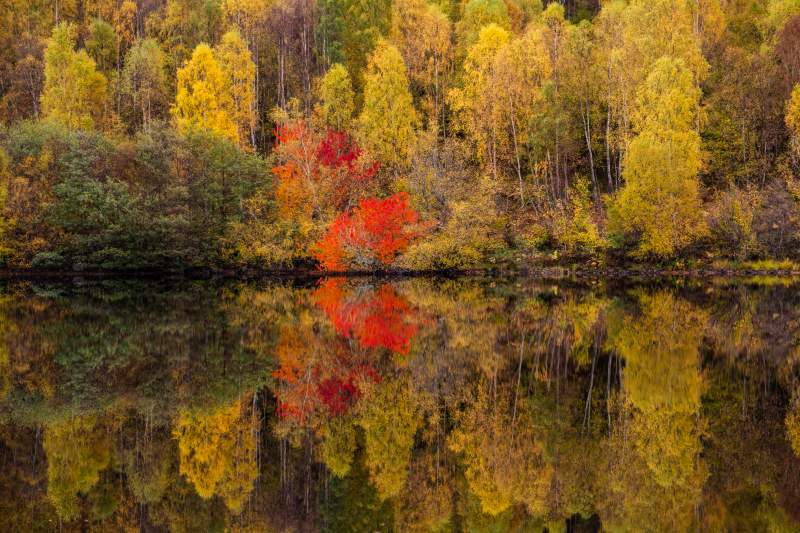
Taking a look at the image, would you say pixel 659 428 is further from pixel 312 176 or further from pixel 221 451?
pixel 312 176

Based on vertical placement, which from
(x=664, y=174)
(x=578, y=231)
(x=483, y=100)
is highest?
(x=483, y=100)

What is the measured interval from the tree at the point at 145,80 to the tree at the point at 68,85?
2.49m

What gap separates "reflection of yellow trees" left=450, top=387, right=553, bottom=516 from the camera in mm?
10195

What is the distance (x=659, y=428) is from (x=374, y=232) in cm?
3278

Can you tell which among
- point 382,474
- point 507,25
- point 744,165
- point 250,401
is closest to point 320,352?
point 250,401

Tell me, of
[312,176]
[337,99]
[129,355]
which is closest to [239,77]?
[337,99]

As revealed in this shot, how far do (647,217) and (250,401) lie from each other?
33938mm

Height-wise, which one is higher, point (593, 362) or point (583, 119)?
point (583, 119)

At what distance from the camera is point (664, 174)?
44781 millimetres

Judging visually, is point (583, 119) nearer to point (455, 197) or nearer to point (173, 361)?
point (455, 197)

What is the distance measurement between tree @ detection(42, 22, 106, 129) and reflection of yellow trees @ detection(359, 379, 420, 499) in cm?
4427

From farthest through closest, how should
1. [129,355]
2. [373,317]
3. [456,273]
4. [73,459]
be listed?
[456,273] → [373,317] → [129,355] → [73,459]

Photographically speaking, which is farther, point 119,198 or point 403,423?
point 119,198

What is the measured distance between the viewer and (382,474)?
11016 mm
